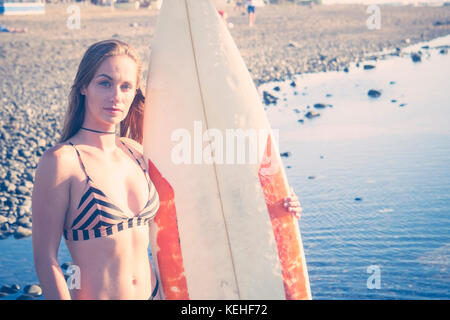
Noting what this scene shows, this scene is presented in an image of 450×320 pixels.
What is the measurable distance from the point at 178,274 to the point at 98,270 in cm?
66

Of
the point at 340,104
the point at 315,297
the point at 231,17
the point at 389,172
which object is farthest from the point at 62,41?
the point at 315,297

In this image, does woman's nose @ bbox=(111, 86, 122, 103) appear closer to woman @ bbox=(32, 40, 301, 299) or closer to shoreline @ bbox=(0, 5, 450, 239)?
woman @ bbox=(32, 40, 301, 299)

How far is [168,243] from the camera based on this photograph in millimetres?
2963

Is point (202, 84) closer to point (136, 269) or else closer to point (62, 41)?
point (136, 269)

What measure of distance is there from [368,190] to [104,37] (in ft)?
38.4

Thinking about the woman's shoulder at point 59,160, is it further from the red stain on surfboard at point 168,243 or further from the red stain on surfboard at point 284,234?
the red stain on surfboard at point 284,234

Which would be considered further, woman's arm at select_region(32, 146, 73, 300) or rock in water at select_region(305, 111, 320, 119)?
rock in water at select_region(305, 111, 320, 119)

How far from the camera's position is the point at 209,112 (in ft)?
9.96

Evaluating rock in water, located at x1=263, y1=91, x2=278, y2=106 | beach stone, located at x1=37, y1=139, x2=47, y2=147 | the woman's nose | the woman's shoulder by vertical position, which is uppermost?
the woman's nose

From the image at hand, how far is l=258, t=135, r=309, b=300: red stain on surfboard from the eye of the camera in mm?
2988

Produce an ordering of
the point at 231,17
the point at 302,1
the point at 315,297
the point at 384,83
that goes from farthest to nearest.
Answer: the point at 302,1 → the point at 231,17 → the point at 384,83 → the point at 315,297

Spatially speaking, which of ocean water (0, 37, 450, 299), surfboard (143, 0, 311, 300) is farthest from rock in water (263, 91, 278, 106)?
surfboard (143, 0, 311, 300)

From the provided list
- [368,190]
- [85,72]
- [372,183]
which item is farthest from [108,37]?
[85,72]

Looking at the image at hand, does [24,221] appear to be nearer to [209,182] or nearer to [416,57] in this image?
[209,182]
